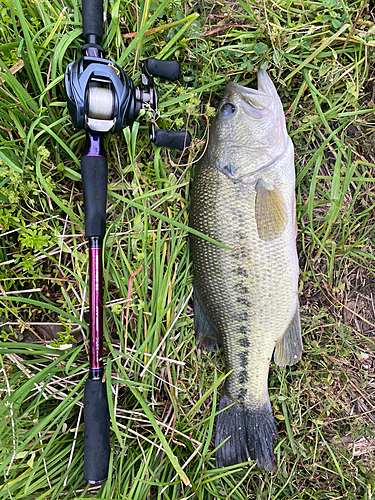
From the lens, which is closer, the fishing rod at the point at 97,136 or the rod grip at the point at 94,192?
the fishing rod at the point at 97,136

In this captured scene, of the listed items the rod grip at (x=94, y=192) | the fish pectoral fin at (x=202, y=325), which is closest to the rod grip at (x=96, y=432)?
the fish pectoral fin at (x=202, y=325)

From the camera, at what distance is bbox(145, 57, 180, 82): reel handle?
5.74 feet

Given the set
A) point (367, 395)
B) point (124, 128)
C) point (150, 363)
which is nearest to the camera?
point (124, 128)

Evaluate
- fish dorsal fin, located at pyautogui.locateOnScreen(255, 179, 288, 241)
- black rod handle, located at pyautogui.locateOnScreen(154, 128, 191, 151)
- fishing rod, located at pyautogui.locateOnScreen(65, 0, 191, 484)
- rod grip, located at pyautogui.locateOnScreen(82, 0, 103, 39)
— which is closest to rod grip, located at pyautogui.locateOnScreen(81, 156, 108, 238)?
fishing rod, located at pyautogui.locateOnScreen(65, 0, 191, 484)

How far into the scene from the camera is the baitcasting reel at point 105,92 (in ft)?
4.98

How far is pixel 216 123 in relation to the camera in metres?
1.91

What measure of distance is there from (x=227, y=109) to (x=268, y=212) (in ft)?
2.22

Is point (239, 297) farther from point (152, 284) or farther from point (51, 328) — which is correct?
point (51, 328)

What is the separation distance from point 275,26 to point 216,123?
28.0 inches

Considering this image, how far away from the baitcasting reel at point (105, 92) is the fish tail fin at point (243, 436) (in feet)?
5.89

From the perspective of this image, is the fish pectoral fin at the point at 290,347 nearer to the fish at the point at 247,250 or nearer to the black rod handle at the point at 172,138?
the fish at the point at 247,250

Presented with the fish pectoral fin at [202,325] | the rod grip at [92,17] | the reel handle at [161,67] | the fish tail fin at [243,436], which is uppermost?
the rod grip at [92,17]

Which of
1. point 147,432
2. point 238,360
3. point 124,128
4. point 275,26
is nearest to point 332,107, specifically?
point 275,26

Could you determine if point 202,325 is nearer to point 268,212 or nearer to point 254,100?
point 268,212
